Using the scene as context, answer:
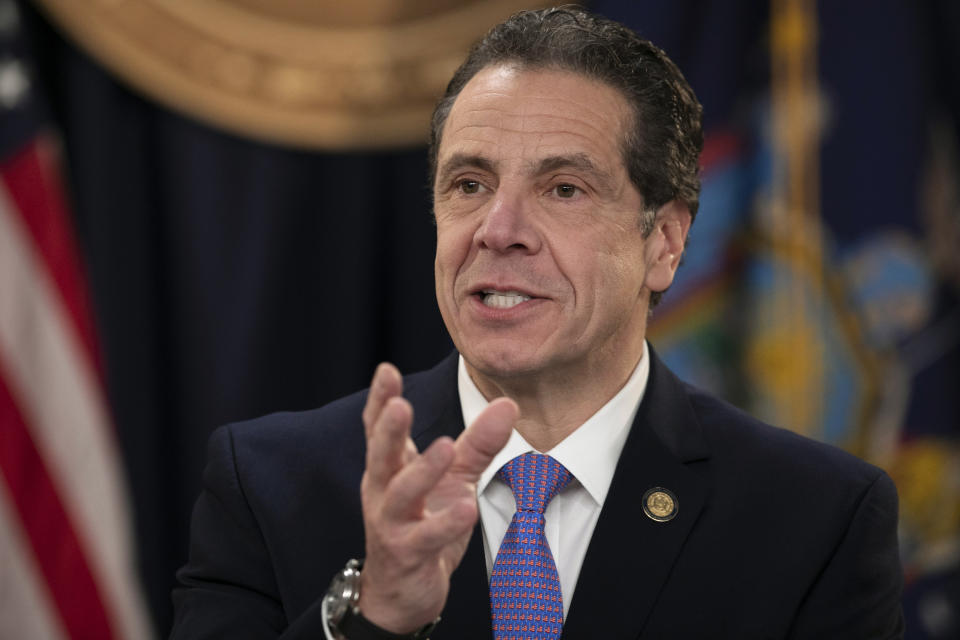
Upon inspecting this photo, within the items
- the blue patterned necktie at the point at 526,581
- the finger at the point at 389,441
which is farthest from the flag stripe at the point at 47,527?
the finger at the point at 389,441

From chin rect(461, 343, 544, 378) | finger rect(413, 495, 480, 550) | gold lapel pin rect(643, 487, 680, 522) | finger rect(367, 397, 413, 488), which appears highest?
chin rect(461, 343, 544, 378)

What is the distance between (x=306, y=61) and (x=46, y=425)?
1.29 metres

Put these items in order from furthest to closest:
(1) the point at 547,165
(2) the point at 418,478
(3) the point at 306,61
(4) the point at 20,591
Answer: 1. (3) the point at 306,61
2. (4) the point at 20,591
3. (1) the point at 547,165
4. (2) the point at 418,478

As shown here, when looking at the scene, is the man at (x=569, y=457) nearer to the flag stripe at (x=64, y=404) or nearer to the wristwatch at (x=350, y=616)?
the wristwatch at (x=350, y=616)

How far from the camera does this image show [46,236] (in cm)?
354

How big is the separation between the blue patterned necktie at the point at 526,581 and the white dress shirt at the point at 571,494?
0.13 ft

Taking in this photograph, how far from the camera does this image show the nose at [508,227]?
1.84m

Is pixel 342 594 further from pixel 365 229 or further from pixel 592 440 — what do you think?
Result: pixel 365 229

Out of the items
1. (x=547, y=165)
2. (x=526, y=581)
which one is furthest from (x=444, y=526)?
(x=547, y=165)

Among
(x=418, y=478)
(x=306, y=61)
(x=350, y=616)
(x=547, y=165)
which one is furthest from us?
(x=306, y=61)

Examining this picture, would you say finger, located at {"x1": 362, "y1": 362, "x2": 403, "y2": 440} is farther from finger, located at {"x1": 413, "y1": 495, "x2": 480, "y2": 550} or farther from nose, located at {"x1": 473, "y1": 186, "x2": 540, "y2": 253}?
nose, located at {"x1": 473, "y1": 186, "x2": 540, "y2": 253}

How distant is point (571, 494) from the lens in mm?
1917

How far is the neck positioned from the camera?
6.41 feet

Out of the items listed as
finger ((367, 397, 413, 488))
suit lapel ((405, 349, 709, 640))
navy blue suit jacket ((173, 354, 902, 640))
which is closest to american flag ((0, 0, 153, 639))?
navy blue suit jacket ((173, 354, 902, 640))
